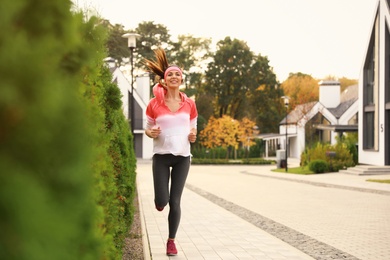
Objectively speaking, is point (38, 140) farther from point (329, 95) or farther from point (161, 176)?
point (329, 95)

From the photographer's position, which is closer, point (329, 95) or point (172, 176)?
point (172, 176)

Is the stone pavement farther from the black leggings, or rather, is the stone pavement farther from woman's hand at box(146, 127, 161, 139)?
woman's hand at box(146, 127, 161, 139)

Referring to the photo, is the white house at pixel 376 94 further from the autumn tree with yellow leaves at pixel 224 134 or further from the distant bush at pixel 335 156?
the autumn tree with yellow leaves at pixel 224 134

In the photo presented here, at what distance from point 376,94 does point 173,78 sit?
29788 mm

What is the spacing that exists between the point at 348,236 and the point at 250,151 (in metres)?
53.9

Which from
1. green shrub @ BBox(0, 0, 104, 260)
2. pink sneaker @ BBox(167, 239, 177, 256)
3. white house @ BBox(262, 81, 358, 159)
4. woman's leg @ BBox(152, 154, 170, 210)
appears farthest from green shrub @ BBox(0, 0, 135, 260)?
Answer: white house @ BBox(262, 81, 358, 159)

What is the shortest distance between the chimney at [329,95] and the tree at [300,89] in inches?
444

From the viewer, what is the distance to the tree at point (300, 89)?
2990 inches

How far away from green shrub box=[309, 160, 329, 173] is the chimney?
98.3 feet

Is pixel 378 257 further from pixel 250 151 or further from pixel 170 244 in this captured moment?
pixel 250 151

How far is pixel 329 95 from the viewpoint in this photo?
61.2 metres

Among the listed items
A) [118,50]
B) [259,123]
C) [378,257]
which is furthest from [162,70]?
[259,123]

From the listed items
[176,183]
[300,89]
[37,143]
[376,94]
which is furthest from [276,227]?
[300,89]

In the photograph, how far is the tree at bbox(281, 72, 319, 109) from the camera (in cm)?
7594
